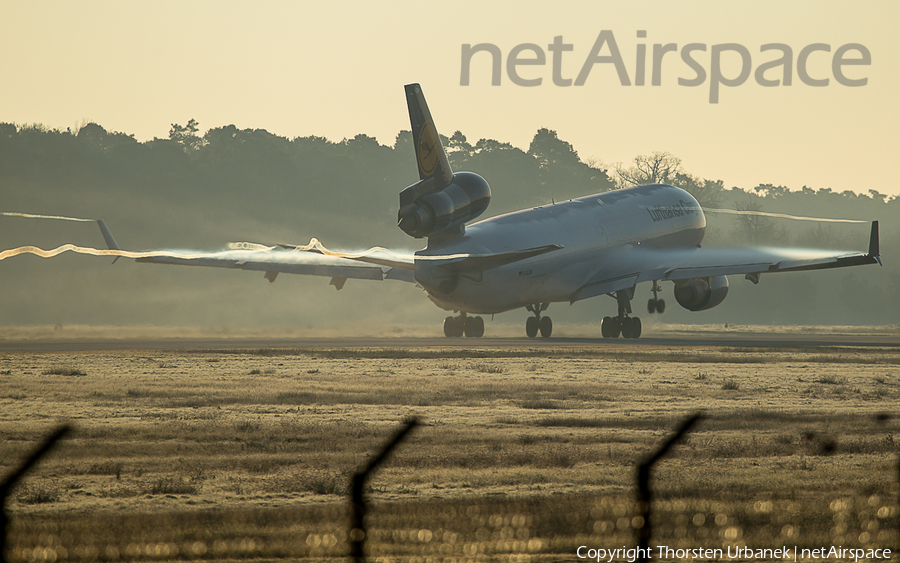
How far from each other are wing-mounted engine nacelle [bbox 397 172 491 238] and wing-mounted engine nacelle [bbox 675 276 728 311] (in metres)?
14.9

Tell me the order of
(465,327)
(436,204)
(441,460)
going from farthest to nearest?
(465,327) → (436,204) → (441,460)

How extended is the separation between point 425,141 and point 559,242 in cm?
1045

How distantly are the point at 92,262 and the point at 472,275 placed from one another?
71438mm

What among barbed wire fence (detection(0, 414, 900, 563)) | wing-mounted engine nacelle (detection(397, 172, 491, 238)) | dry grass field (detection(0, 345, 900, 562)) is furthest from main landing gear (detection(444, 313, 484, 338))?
barbed wire fence (detection(0, 414, 900, 563))

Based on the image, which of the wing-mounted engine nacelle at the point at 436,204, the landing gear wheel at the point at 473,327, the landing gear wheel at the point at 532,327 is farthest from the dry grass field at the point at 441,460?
the landing gear wheel at the point at 532,327

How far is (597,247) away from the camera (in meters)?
51.9

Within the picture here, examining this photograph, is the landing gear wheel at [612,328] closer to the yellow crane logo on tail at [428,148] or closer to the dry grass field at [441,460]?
the yellow crane logo on tail at [428,148]

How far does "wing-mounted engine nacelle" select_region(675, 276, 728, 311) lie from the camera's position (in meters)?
52.0

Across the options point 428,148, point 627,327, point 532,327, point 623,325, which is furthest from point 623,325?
point 428,148

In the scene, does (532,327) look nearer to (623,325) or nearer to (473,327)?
(473,327)

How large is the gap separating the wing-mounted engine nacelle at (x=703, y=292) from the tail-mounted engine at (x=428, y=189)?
15423mm

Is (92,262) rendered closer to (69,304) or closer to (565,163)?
(69,304)

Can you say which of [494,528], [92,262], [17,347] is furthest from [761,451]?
[92,262]

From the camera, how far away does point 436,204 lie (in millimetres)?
41062
